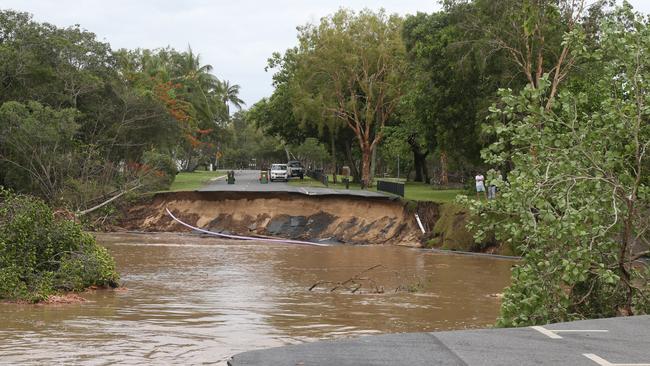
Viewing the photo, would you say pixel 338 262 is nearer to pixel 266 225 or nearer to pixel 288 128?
pixel 266 225

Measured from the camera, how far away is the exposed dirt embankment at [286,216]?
1728 inches

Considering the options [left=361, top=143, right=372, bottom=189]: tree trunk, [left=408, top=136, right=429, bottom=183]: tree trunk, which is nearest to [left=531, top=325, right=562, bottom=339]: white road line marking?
[left=361, top=143, right=372, bottom=189]: tree trunk

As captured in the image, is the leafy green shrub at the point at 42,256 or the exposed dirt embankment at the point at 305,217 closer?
the leafy green shrub at the point at 42,256

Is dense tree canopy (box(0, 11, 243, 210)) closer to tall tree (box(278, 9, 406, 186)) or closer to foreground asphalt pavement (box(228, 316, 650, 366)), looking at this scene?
tall tree (box(278, 9, 406, 186))

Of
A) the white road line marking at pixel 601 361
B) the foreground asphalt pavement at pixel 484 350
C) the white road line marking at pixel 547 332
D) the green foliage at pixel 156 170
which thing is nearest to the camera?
the white road line marking at pixel 601 361

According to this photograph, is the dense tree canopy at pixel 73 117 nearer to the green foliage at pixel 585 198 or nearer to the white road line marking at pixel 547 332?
the green foliage at pixel 585 198

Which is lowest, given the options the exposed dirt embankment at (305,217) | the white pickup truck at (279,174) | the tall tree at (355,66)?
the exposed dirt embankment at (305,217)

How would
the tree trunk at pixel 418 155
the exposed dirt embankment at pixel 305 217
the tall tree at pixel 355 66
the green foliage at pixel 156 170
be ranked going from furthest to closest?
the tree trunk at pixel 418 155 < the tall tree at pixel 355 66 < the green foliage at pixel 156 170 < the exposed dirt embankment at pixel 305 217

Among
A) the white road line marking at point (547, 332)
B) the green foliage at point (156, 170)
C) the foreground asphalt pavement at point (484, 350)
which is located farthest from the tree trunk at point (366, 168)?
the foreground asphalt pavement at point (484, 350)

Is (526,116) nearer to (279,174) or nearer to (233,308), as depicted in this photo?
(233,308)

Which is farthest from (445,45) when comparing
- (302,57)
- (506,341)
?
(506,341)

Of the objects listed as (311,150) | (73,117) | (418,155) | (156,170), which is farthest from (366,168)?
(311,150)

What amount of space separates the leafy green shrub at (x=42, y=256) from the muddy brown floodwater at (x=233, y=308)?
62 centimetres

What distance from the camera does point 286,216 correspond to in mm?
47281
